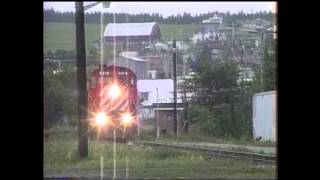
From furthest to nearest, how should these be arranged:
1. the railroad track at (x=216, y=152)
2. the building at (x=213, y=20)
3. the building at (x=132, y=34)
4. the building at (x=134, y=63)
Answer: the railroad track at (x=216, y=152), the building at (x=134, y=63), the building at (x=213, y=20), the building at (x=132, y=34)

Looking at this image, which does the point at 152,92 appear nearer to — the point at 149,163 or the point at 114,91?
the point at 114,91

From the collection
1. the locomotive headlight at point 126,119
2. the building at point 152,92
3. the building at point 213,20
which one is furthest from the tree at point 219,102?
the building at point 213,20

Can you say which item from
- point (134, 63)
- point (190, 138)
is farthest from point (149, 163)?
point (134, 63)

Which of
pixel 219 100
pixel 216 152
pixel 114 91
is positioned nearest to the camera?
pixel 114 91

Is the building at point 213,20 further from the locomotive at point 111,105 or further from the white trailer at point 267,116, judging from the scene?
the locomotive at point 111,105

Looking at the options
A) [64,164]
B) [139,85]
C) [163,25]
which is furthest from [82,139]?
[163,25]

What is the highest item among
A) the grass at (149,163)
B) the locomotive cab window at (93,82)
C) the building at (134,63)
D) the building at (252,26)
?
the building at (252,26)
